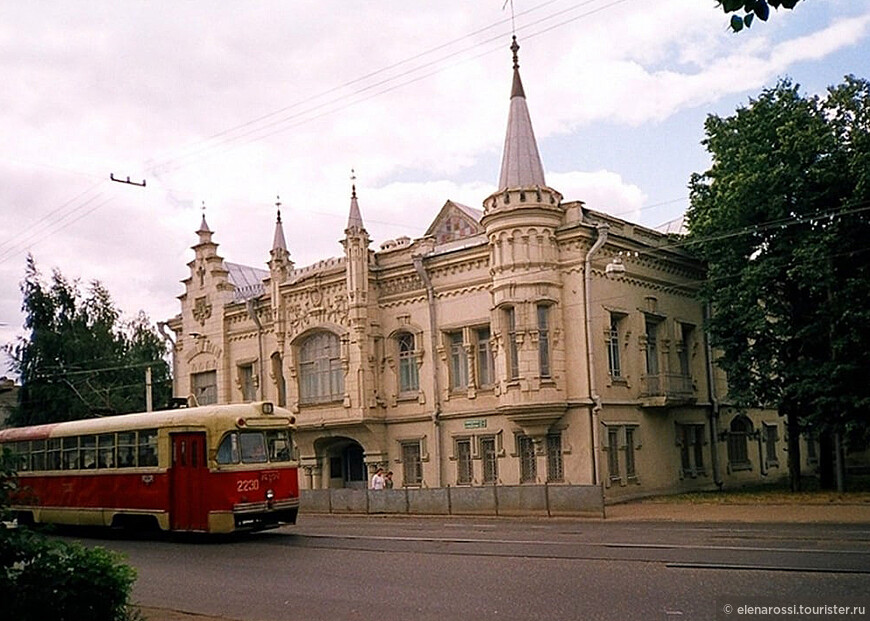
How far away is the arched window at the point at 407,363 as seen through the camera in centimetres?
3541

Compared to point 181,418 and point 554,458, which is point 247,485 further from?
point 554,458

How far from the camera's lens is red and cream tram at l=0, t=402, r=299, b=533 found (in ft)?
68.3

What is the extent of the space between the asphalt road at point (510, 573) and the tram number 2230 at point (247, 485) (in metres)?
1.15

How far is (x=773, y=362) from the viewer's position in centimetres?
3055

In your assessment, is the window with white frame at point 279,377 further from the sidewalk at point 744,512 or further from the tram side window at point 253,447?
the tram side window at point 253,447

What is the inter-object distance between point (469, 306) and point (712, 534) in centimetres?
1562

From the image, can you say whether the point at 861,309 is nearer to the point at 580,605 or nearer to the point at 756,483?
the point at 756,483

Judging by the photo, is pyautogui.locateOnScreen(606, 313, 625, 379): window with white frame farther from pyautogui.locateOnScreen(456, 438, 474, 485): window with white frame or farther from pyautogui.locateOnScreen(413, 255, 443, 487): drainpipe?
pyautogui.locateOnScreen(413, 255, 443, 487): drainpipe

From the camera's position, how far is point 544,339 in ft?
102

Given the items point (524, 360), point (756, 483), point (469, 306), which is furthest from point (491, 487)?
point (756, 483)

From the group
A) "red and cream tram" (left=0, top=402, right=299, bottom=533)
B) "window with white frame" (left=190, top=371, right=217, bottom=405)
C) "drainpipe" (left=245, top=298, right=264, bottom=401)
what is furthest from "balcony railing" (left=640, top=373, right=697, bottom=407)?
"window with white frame" (left=190, top=371, right=217, bottom=405)

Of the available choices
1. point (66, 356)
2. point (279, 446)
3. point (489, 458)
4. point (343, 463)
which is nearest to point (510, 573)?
point (279, 446)

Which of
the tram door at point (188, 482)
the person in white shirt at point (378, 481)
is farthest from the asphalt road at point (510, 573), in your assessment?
the person in white shirt at point (378, 481)

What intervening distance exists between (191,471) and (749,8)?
17019 millimetres
